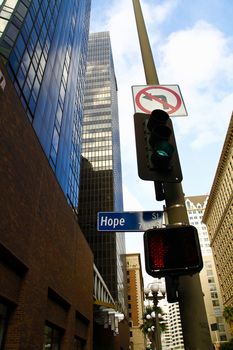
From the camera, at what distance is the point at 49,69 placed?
28.2m

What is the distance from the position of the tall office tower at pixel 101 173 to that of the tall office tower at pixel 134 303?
933 inches

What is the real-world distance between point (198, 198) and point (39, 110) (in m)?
Answer: 170

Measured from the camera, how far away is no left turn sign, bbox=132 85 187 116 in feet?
16.0

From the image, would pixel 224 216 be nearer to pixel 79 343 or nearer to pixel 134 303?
pixel 134 303

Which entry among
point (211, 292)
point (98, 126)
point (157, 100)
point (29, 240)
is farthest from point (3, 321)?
point (211, 292)

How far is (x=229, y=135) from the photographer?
68.5 metres

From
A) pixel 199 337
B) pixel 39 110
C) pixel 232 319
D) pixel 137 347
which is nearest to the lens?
pixel 199 337

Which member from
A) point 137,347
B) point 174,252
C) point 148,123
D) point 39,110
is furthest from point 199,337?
point 137,347

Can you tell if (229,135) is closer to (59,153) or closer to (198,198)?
(59,153)

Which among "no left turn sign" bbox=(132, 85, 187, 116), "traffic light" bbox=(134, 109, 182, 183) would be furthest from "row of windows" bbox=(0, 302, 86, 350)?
"traffic light" bbox=(134, 109, 182, 183)

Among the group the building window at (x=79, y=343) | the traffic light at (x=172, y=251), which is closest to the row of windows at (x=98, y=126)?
the building window at (x=79, y=343)

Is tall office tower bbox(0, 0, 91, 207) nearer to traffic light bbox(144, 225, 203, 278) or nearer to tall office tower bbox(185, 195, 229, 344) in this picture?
traffic light bbox(144, 225, 203, 278)

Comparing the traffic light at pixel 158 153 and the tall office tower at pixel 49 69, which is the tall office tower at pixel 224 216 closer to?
the tall office tower at pixel 49 69

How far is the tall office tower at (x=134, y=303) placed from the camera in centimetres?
10519
